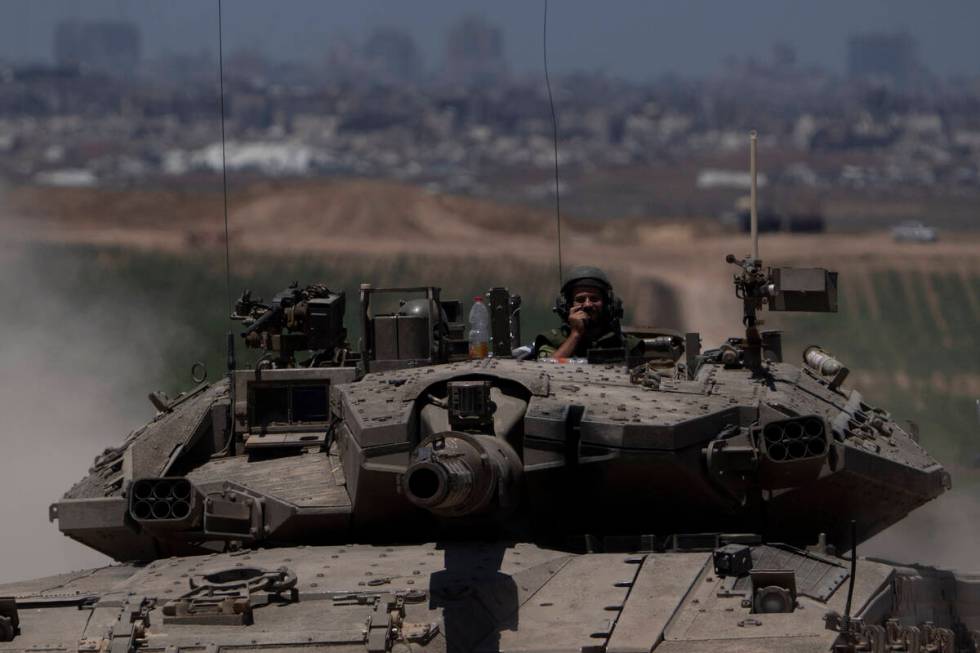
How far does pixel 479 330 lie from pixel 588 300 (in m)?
1.38

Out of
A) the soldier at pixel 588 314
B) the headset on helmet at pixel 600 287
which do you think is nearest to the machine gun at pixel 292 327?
the soldier at pixel 588 314

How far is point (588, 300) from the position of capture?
26.2 metres

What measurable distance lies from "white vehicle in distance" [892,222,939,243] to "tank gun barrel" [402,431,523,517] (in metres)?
50.0

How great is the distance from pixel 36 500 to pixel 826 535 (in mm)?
20538

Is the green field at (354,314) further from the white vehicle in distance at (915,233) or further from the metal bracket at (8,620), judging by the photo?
the metal bracket at (8,620)

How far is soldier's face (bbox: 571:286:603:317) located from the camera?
26141mm

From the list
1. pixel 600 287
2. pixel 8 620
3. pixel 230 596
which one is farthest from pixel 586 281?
pixel 8 620

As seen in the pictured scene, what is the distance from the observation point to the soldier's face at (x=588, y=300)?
26141 millimetres

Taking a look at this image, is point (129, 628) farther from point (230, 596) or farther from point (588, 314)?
point (588, 314)

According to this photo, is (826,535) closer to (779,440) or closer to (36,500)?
(779,440)

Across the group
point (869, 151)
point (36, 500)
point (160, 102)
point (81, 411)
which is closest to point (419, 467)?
point (36, 500)

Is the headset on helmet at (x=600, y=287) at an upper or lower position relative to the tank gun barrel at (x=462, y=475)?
upper

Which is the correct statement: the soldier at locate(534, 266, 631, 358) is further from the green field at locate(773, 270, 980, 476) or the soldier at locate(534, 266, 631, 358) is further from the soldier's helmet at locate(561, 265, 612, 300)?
A: the green field at locate(773, 270, 980, 476)

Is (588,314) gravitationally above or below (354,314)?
above
